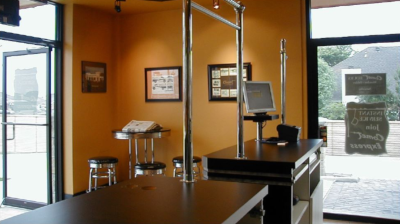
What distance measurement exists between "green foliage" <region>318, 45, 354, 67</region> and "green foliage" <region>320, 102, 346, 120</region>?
48 cm

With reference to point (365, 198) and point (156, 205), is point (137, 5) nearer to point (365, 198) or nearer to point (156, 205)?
point (365, 198)

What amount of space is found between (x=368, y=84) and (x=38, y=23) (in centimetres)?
403

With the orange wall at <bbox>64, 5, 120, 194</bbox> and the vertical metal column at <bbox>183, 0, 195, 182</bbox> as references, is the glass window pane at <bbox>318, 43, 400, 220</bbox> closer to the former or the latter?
the orange wall at <bbox>64, 5, 120, 194</bbox>

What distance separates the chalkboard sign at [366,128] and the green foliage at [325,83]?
263 mm

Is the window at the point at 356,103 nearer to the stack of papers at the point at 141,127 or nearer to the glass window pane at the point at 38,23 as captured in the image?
the stack of papers at the point at 141,127

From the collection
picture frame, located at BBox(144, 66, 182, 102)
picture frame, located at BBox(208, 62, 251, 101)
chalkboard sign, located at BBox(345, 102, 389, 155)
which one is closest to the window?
chalkboard sign, located at BBox(345, 102, 389, 155)

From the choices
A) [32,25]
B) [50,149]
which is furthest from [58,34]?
[50,149]

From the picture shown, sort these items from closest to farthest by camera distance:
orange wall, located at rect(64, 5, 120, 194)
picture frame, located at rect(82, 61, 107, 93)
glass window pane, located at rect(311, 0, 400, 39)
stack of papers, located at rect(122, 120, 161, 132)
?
glass window pane, located at rect(311, 0, 400, 39)
stack of papers, located at rect(122, 120, 161, 132)
orange wall, located at rect(64, 5, 120, 194)
picture frame, located at rect(82, 61, 107, 93)

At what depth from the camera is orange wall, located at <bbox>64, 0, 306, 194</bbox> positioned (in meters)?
4.80

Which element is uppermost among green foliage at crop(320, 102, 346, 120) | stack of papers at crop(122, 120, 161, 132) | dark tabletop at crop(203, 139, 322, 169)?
green foliage at crop(320, 102, 346, 120)

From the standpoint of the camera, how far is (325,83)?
181 inches

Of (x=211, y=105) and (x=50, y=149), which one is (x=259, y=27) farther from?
(x=50, y=149)

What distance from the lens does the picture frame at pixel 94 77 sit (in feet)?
17.2

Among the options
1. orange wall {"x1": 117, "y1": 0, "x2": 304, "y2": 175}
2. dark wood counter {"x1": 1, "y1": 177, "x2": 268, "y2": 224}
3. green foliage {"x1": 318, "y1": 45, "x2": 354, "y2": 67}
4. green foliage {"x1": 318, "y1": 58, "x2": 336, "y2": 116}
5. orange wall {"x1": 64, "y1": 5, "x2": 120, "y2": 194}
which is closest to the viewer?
dark wood counter {"x1": 1, "y1": 177, "x2": 268, "y2": 224}
